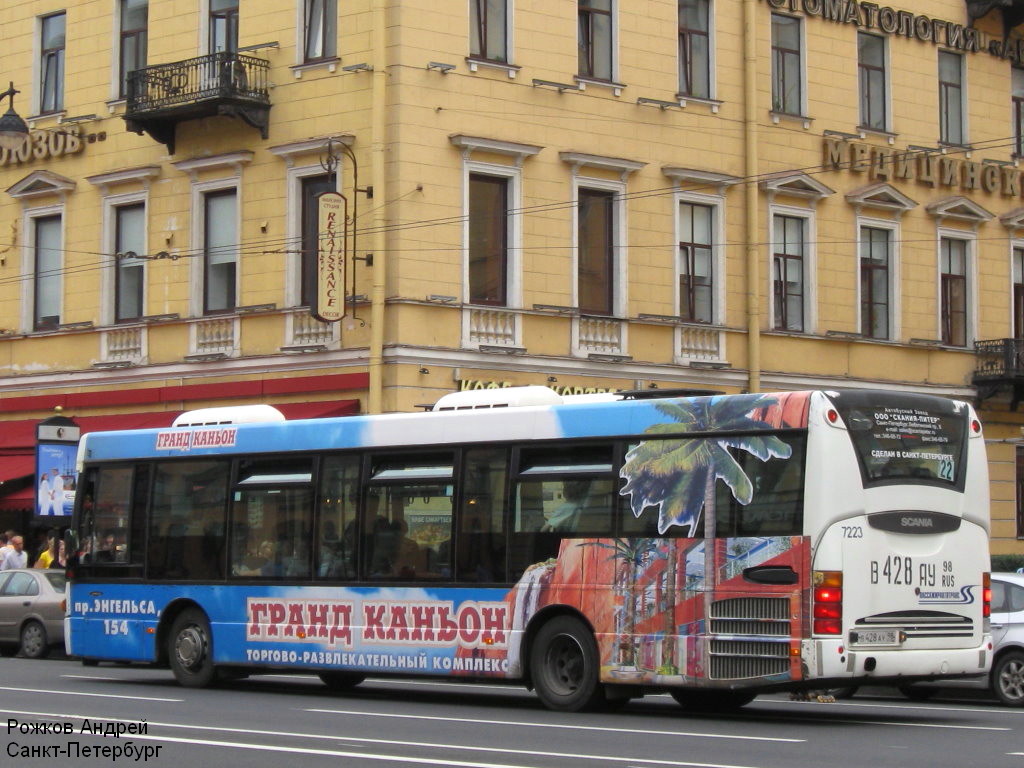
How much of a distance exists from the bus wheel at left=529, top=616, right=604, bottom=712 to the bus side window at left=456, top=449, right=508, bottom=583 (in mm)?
800

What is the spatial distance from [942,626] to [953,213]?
867 inches

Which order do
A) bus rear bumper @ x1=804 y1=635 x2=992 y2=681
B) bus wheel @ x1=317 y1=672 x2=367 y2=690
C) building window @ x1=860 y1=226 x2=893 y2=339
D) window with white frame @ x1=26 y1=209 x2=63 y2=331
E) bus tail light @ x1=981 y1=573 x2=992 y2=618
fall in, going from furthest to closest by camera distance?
1. building window @ x1=860 y1=226 x2=893 y2=339
2. window with white frame @ x1=26 y1=209 x2=63 y2=331
3. bus wheel @ x1=317 y1=672 x2=367 y2=690
4. bus tail light @ x1=981 y1=573 x2=992 y2=618
5. bus rear bumper @ x1=804 y1=635 x2=992 y2=681

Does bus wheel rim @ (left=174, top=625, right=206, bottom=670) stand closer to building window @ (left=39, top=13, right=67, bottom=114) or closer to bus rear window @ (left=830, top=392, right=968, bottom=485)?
bus rear window @ (left=830, top=392, right=968, bottom=485)

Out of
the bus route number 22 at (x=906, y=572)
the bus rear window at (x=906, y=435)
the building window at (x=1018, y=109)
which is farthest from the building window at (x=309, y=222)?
the bus route number 22 at (x=906, y=572)

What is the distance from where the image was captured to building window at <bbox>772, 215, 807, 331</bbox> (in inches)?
1372

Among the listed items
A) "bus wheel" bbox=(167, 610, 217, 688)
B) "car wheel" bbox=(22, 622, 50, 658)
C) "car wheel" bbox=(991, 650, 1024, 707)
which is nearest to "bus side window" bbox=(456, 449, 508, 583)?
"bus wheel" bbox=(167, 610, 217, 688)

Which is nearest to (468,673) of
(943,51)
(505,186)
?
(505,186)

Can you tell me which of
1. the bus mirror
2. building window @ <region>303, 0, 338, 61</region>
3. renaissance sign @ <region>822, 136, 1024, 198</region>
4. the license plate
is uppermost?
building window @ <region>303, 0, 338, 61</region>

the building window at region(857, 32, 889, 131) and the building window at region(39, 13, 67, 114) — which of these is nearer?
the building window at region(39, 13, 67, 114)

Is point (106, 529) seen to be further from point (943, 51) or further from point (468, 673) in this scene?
point (943, 51)

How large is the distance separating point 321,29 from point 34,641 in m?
10.9

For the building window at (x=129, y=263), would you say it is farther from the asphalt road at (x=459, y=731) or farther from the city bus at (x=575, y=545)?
the asphalt road at (x=459, y=731)

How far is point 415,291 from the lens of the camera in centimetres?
2994

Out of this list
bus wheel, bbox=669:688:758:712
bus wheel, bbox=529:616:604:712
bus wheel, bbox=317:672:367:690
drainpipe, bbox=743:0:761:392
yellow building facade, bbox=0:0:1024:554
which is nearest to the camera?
bus wheel, bbox=529:616:604:712
